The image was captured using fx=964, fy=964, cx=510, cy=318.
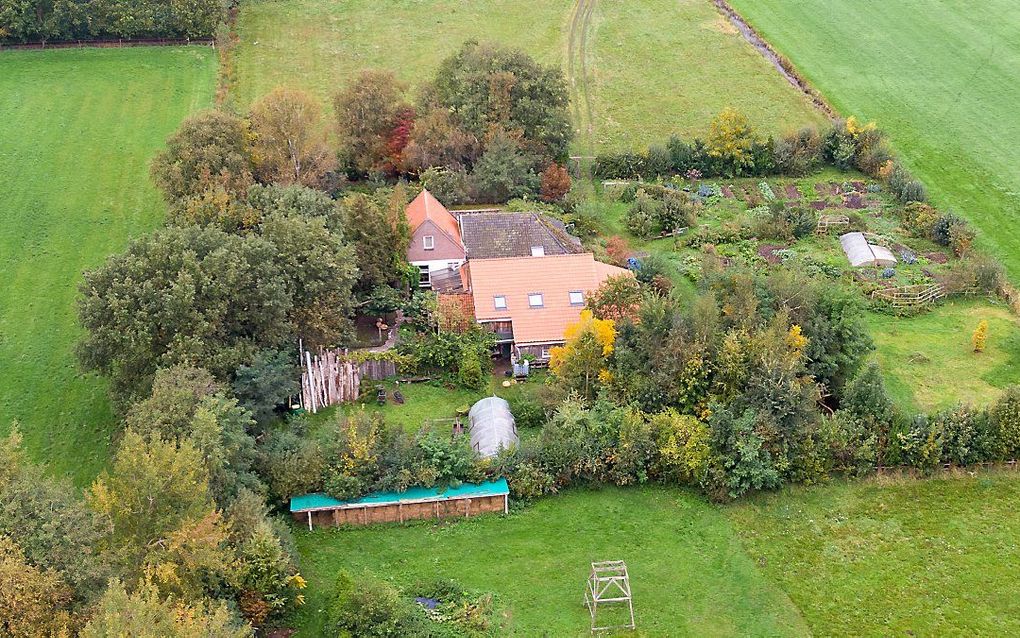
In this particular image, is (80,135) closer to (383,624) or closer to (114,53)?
(114,53)

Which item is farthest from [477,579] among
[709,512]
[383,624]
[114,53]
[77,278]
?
[114,53]

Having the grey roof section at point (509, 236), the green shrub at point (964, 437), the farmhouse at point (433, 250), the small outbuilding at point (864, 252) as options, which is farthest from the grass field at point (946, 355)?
→ the farmhouse at point (433, 250)

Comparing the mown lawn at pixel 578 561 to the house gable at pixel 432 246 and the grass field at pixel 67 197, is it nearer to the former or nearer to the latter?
the grass field at pixel 67 197

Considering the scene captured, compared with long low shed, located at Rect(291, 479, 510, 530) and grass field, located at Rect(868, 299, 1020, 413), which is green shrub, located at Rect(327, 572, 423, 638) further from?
grass field, located at Rect(868, 299, 1020, 413)

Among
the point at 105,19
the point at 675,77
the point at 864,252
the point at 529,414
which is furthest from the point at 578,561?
the point at 105,19

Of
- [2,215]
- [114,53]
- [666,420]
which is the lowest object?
[666,420]

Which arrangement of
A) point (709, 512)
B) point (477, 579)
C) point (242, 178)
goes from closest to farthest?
point (477, 579)
point (709, 512)
point (242, 178)

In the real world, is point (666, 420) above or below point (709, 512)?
above
